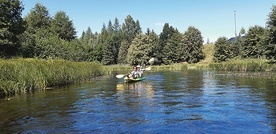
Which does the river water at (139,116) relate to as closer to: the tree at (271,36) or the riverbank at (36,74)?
the riverbank at (36,74)

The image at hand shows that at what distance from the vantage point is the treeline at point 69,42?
39019 millimetres

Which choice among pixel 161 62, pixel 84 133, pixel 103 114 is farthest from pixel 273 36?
pixel 161 62

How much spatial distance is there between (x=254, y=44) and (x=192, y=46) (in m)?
21.5

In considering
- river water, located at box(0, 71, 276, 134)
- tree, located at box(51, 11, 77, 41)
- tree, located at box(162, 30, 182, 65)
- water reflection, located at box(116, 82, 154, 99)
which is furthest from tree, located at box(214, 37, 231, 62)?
river water, located at box(0, 71, 276, 134)

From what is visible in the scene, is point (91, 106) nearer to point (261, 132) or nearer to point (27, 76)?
point (27, 76)

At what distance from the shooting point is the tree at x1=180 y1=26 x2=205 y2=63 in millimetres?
85062

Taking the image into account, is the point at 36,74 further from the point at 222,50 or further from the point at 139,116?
the point at 222,50

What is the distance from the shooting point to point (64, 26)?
8794 cm

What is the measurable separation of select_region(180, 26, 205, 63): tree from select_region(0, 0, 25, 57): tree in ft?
176

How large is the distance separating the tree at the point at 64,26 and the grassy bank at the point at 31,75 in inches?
2328

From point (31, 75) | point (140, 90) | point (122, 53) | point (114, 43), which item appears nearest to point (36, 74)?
point (31, 75)

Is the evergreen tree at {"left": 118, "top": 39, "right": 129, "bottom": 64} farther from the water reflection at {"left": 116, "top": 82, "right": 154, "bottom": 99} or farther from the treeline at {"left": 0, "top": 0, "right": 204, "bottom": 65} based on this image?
the water reflection at {"left": 116, "top": 82, "right": 154, "bottom": 99}

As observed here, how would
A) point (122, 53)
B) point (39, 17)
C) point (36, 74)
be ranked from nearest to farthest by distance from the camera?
point (36, 74), point (39, 17), point (122, 53)

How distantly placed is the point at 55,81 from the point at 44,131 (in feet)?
50.0
